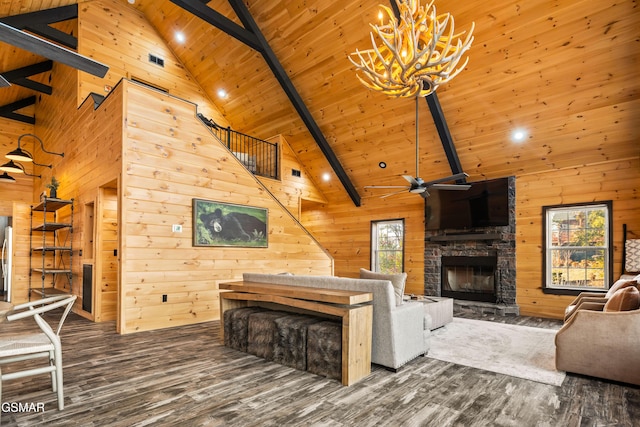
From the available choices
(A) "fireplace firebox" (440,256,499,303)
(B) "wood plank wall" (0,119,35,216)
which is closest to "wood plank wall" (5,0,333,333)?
(A) "fireplace firebox" (440,256,499,303)

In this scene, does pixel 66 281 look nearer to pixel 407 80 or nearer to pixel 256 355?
pixel 256 355

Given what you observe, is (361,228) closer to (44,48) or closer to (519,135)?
(519,135)

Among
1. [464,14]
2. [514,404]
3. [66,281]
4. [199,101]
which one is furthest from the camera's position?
[199,101]

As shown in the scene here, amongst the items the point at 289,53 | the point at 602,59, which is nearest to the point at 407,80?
the point at 602,59

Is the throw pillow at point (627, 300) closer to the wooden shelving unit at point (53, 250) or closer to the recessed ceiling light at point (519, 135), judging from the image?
the recessed ceiling light at point (519, 135)

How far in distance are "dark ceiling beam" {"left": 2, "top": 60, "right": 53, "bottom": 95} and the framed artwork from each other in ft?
19.7

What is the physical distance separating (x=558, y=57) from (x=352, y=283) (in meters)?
4.46

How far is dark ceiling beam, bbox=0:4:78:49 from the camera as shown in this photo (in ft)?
18.2

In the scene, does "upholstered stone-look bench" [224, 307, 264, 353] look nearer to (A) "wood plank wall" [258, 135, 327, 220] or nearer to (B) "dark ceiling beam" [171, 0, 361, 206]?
(A) "wood plank wall" [258, 135, 327, 220]

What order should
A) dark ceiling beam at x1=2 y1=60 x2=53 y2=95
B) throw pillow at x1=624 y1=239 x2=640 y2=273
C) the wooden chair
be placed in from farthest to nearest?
dark ceiling beam at x1=2 y1=60 x2=53 y2=95, throw pillow at x1=624 y1=239 x2=640 y2=273, the wooden chair

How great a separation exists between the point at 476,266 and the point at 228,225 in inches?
195

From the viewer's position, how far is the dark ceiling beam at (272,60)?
5.91 m

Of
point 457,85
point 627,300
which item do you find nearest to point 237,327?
point 627,300

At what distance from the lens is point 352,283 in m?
3.46
